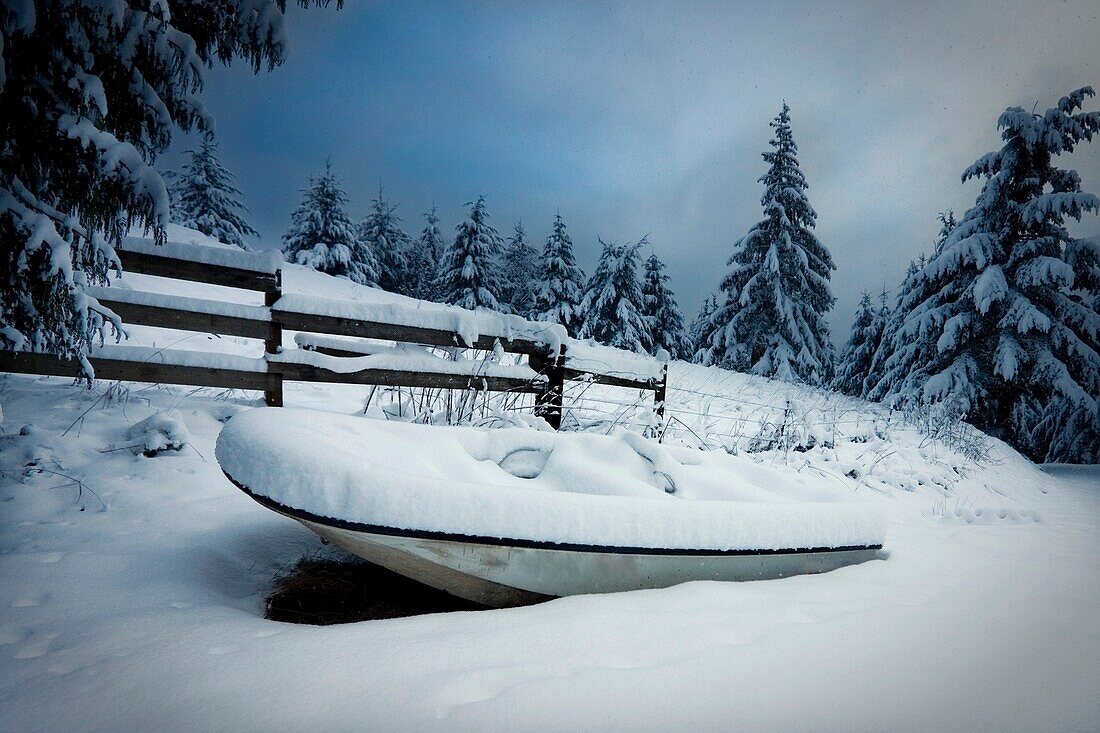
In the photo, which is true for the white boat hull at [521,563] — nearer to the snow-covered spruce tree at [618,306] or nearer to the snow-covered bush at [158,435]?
the snow-covered bush at [158,435]

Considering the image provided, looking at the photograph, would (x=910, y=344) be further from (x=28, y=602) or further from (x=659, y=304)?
(x=28, y=602)

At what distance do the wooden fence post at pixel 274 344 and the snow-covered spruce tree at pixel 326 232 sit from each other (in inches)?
702

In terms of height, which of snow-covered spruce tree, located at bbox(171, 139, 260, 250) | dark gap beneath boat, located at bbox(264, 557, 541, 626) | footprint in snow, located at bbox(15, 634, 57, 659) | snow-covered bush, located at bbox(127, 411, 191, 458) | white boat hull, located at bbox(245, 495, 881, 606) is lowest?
dark gap beneath boat, located at bbox(264, 557, 541, 626)

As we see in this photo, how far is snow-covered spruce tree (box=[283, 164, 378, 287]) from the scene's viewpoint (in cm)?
2005

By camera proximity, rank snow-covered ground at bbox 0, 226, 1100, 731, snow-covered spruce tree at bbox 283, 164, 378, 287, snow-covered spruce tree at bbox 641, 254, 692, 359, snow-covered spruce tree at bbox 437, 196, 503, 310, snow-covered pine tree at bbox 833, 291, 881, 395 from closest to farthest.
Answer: snow-covered ground at bbox 0, 226, 1100, 731
snow-covered spruce tree at bbox 283, 164, 378, 287
snow-covered spruce tree at bbox 437, 196, 503, 310
snow-covered pine tree at bbox 833, 291, 881, 395
snow-covered spruce tree at bbox 641, 254, 692, 359

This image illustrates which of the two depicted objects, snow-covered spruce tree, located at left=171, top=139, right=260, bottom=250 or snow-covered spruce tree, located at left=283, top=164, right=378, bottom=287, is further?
snow-covered spruce tree, located at left=171, top=139, right=260, bottom=250

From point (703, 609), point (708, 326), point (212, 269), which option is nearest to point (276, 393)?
point (212, 269)

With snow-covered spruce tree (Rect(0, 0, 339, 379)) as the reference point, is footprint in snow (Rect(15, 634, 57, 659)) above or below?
below

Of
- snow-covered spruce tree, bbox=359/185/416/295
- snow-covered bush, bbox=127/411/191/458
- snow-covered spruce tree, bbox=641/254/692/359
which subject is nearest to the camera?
snow-covered bush, bbox=127/411/191/458

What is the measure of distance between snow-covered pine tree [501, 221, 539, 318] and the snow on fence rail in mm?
23609

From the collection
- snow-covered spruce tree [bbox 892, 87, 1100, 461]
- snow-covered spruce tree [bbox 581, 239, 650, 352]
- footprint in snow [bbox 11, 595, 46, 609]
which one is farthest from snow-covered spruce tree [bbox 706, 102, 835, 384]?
footprint in snow [bbox 11, 595, 46, 609]

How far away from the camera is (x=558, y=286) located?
74.3ft

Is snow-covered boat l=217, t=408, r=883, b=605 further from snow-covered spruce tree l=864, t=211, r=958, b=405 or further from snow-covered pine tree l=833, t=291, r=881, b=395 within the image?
snow-covered pine tree l=833, t=291, r=881, b=395

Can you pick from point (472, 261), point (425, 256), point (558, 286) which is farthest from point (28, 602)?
point (425, 256)
